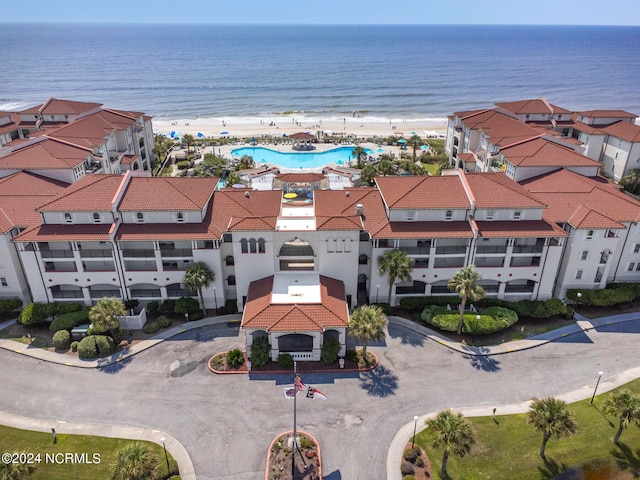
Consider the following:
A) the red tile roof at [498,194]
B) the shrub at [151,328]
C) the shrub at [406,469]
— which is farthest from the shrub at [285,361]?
the red tile roof at [498,194]

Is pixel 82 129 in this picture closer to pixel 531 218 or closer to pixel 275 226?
pixel 275 226

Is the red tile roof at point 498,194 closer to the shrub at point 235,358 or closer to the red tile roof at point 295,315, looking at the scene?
the red tile roof at point 295,315

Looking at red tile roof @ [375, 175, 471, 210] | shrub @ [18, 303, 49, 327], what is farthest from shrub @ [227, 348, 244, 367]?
red tile roof @ [375, 175, 471, 210]

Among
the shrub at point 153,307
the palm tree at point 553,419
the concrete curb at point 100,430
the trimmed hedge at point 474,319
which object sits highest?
the palm tree at point 553,419

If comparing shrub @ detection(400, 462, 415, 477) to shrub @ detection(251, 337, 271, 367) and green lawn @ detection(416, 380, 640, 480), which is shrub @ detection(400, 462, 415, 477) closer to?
green lawn @ detection(416, 380, 640, 480)

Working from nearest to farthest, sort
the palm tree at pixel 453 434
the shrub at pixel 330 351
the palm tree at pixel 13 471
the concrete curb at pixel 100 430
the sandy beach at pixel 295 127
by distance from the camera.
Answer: the palm tree at pixel 13 471 → the palm tree at pixel 453 434 → the concrete curb at pixel 100 430 → the shrub at pixel 330 351 → the sandy beach at pixel 295 127

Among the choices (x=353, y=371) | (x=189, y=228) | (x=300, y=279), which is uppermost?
(x=189, y=228)

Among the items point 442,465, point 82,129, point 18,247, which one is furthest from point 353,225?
point 82,129
